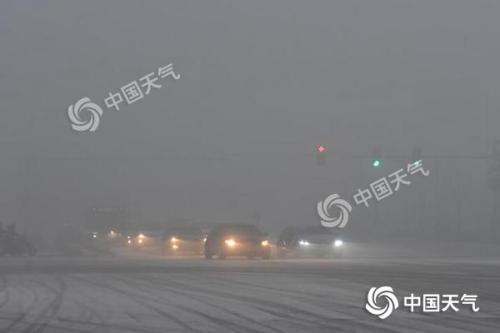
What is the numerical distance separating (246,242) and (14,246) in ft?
73.7

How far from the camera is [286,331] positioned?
1426cm

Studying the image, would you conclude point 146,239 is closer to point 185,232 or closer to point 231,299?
point 185,232

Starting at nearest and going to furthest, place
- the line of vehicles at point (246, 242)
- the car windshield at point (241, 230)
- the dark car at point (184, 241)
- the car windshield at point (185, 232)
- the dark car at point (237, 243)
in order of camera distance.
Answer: the dark car at point (237, 243), the line of vehicles at point (246, 242), the car windshield at point (241, 230), the dark car at point (184, 241), the car windshield at point (185, 232)

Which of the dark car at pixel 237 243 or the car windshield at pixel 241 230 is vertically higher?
the car windshield at pixel 241 230

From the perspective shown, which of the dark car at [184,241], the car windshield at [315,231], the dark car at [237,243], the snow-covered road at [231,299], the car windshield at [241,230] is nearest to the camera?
the snow-covered road at [231,299]

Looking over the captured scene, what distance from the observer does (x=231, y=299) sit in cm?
1928

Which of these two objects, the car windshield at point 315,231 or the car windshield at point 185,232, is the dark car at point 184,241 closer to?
the car windshield at point 185,232

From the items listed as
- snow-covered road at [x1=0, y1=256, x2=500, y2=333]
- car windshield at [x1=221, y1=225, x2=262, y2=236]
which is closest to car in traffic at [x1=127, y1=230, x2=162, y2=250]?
car windshield at [x1=221, y1=225, x2=262, y2=236]

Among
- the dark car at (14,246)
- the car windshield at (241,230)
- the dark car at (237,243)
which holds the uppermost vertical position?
the dark car at (14,246)

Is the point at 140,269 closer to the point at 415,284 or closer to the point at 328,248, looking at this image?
the point at 415,284

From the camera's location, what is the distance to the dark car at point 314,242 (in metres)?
44.0

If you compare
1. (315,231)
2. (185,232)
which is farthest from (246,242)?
(185,232)

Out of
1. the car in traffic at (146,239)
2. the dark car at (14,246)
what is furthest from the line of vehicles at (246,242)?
the dark car at (14,246)

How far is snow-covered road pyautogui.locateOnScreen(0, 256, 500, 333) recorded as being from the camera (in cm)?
1492
